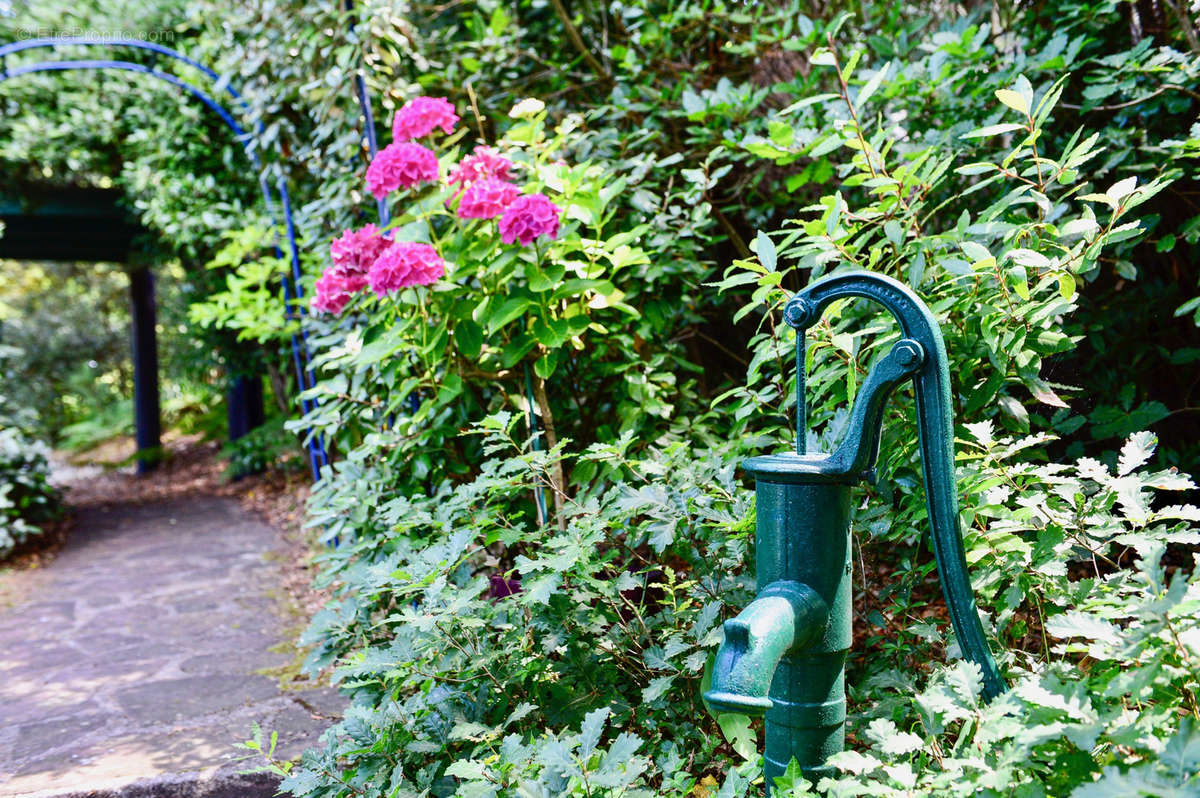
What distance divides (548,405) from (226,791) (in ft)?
4.42

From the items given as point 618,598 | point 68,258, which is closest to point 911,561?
point 618,598

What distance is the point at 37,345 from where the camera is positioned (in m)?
14.5

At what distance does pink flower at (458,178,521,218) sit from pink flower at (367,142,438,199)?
0.27 m

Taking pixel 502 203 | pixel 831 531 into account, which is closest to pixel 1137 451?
pixel 831 531

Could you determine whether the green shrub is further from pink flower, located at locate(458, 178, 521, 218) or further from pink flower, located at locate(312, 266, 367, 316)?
pink flower, located at locate(458, 178, 521, 218)

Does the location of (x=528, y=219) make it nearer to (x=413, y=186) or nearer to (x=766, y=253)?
(x=413, y=186)

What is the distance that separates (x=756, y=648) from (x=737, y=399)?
183cm

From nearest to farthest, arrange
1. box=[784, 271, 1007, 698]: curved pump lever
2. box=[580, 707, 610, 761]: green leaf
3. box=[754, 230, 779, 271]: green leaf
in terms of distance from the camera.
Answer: box=[784, 271, 1007, 698]: curved pump lever
box=[580, 707, 610, 761]: green leaf
box=[754, 230, 779, 271]: green leaf

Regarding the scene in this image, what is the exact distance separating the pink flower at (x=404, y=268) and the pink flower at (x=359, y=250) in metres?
0.20

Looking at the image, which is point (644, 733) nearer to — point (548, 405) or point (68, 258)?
point (548, 405)

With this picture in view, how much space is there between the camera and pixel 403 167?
95.7 inches

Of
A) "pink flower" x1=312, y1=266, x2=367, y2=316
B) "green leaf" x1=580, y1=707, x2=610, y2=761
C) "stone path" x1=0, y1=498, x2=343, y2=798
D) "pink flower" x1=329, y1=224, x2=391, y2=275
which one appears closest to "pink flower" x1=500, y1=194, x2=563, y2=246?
"pink flower" x1=329, y1=224, x2=391, y2=275

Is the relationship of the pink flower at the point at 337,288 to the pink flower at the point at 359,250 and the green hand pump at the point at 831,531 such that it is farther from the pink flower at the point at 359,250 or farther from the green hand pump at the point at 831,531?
the green hand pump at the point at 831,531

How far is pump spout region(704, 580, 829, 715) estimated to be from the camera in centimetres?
87
